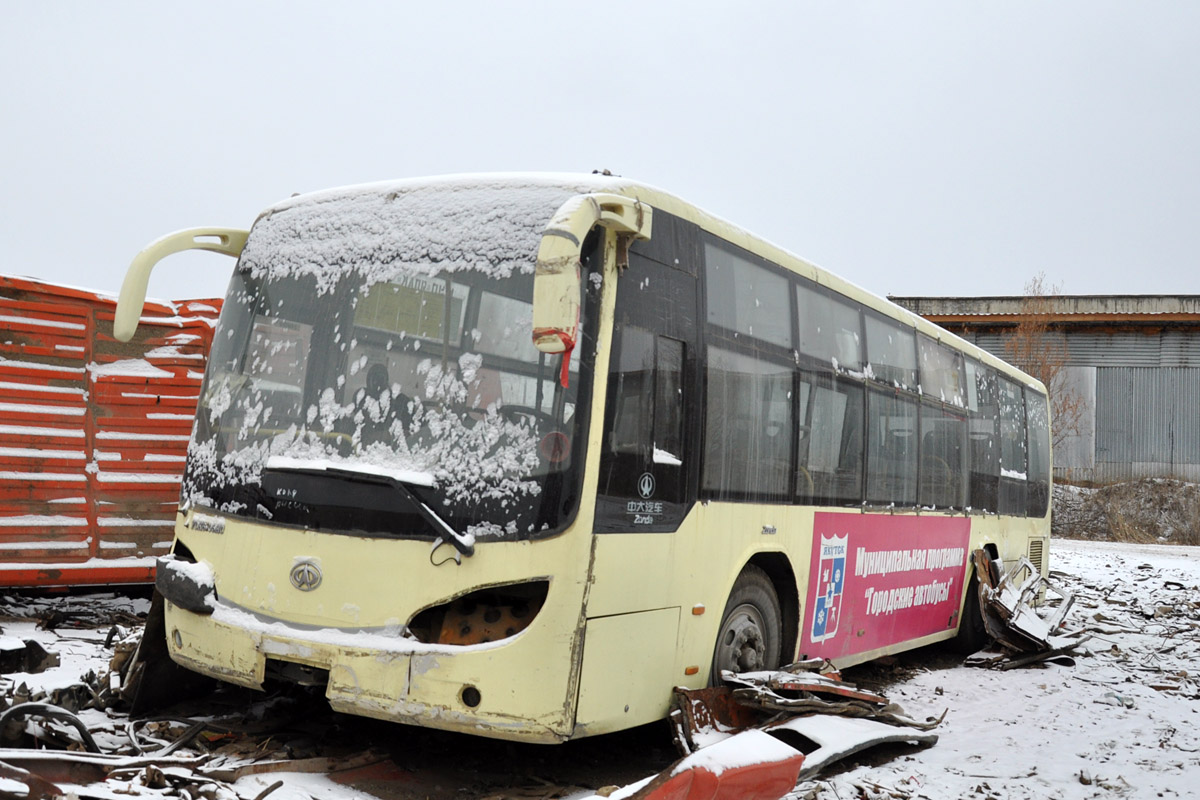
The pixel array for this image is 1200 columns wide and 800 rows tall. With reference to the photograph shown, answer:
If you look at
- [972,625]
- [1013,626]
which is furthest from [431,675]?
[972,625]

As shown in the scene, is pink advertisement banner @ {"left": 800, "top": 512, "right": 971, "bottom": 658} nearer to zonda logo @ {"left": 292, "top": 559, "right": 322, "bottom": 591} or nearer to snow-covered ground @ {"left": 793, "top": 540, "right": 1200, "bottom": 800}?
snow-covered ground @ {"left": 793, "top": 540, "right": 1200, "bottom": 800}

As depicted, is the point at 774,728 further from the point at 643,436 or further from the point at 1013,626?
the point at 1013,626

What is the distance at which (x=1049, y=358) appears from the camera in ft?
111

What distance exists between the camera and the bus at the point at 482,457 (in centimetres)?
485

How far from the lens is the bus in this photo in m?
4.85

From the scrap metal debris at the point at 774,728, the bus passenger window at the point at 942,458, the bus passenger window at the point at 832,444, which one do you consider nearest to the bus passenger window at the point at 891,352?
the bus passenger window at the point at 942,458

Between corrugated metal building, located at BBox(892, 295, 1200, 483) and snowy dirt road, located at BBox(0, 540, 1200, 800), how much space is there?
24901 mm

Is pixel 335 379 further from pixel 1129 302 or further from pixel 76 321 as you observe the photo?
pixel 1129 302

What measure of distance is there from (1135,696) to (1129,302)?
93.4 feet

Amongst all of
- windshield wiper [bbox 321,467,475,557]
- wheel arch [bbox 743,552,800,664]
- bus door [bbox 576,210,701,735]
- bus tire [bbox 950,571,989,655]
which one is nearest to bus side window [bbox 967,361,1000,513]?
bus tire [bbox 950,571,989,655]

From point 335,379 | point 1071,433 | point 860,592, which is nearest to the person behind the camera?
point 335,379

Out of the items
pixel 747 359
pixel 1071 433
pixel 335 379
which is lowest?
pixel 335 379

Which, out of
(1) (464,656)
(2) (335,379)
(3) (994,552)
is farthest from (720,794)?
(3) (994,552)

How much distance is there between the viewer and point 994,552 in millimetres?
12086
